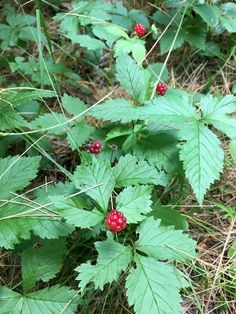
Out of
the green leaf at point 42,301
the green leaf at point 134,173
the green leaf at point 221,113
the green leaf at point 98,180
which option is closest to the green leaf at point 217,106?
the green leaf at point 221,113

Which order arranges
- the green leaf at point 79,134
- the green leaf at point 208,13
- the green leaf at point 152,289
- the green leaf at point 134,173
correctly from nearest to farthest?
the green leaf at point 152,289, the green leaf at point 134,173, the green leaf at point 79,134, the green leaf at point 208,13

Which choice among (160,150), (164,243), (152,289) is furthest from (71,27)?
(152,289)

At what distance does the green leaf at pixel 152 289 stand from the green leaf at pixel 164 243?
31 mm

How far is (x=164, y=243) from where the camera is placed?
1.40 metres

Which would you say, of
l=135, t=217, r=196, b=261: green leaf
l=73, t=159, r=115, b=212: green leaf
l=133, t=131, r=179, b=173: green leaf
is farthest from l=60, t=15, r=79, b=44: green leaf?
l=135, t=217, r=196, b=261: green leaf

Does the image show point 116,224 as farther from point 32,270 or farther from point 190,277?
point 190,277

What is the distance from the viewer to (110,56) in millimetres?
2492

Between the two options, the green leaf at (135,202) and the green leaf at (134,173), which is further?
the green leaf at (134,173)

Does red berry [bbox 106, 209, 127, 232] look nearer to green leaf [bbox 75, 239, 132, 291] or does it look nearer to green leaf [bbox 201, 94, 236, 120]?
green leaf [bbox 75, 239, 132, 291]

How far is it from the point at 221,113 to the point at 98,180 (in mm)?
477

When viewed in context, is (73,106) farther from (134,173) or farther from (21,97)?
(134,173)

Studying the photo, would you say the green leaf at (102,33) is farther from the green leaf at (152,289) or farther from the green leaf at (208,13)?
the green leaf at (152,289)

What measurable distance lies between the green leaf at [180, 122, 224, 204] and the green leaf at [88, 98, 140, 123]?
19cm

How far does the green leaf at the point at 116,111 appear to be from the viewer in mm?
1620
